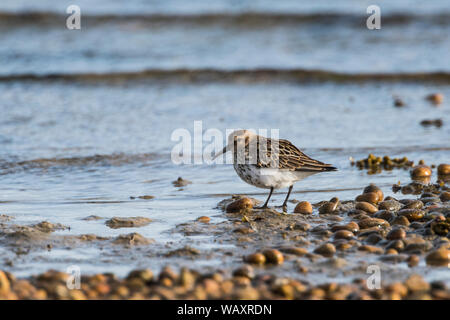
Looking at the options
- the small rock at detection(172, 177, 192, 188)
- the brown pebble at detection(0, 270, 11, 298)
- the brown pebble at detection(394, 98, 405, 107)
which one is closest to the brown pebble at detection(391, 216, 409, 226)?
the small rock at detection(172, 177, 192, 188)

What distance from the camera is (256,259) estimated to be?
5.30 metres

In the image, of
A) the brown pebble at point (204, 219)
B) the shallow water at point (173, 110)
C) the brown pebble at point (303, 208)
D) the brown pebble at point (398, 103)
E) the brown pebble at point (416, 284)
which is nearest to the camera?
the brown pebble at point (416, 284)

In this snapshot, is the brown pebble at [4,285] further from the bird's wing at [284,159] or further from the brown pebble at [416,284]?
the bird's wing at [284,159]

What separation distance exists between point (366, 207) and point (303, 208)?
2.05 ft

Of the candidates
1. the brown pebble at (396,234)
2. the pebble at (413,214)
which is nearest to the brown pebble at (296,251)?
the brown pebble at (396,234)

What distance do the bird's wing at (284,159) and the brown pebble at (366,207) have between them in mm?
539

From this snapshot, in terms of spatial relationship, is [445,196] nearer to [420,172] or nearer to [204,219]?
[420,172]

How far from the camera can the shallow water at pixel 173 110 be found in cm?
750

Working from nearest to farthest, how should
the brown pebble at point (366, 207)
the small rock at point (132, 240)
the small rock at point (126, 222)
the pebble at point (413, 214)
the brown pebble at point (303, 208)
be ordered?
1. the small rock at point (132, 240)
2. the pebble at point (413, 214)
3. the small rock at point (126, 222)
4. the brown pebble at point (366, 207)
5. the brown pebble at point (303, 208)

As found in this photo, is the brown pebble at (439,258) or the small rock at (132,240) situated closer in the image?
the brown pebble at (439,258)

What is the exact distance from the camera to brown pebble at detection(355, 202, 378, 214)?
676 centimetres

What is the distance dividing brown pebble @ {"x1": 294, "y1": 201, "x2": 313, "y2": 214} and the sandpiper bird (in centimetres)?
19

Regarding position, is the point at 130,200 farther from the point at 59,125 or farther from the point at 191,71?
the point at 191,71

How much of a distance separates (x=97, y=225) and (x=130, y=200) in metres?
1.09
